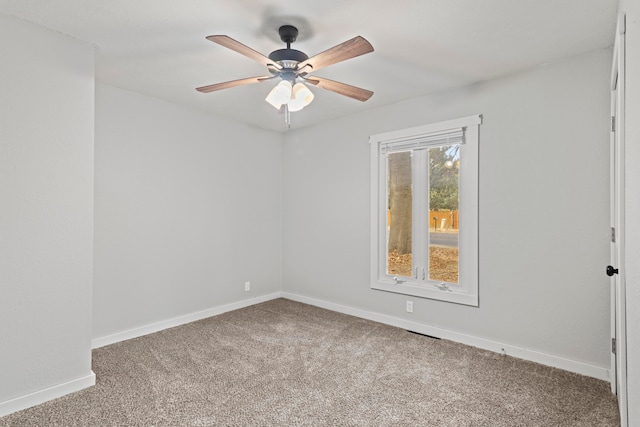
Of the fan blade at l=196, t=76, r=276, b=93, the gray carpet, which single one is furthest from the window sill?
the fan blade at l=196, t=76, r=276, b=93

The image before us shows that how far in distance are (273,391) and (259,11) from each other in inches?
96.2

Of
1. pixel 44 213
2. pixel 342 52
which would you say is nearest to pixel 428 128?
pixel 342 52

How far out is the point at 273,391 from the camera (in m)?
2.41

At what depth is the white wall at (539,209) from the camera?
8.52 feet

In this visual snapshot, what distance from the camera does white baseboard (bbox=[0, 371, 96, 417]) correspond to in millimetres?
2131

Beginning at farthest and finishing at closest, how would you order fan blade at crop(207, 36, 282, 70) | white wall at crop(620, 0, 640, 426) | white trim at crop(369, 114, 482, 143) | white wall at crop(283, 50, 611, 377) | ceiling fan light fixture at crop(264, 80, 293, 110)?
1. white trim at crop(369, 114, 482, 143)
2. white wall at crop(283, 50, 611, 377)
3. ceiling fan light fixture at crop(264, 80, 293, 110)
4. fan blade at crop(207, 36, 282, 70)
5. white wall at crop(620, 0, 640, 426)

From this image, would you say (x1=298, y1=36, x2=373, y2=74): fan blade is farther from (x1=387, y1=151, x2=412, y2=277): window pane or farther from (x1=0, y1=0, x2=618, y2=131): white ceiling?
(x1=387, y1=151, x2=412, y2=277): window pane

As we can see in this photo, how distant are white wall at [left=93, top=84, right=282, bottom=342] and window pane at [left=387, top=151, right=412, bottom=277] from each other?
67.8 inches

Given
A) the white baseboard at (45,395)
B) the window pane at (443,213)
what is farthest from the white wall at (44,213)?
the window pane at (443,213)

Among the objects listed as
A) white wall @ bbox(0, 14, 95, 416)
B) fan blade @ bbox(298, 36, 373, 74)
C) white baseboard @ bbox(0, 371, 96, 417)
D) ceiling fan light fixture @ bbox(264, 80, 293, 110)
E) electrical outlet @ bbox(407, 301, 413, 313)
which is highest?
fan blade @ bbox(298, 36, 373, 74)

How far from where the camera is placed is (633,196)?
1.36 metres

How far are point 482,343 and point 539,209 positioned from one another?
50.3 inches

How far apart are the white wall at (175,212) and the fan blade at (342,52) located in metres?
2.06

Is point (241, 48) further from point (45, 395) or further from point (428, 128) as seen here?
point (45, 395)
